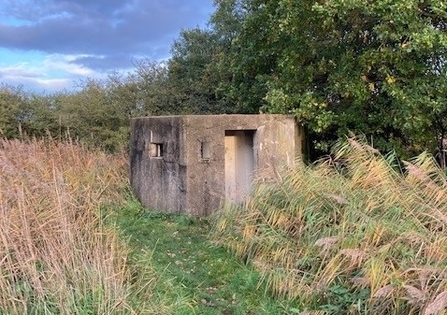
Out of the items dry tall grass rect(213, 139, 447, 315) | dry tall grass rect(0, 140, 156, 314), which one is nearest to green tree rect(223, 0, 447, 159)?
dry tall grass rect(213, 139, 447, 315)

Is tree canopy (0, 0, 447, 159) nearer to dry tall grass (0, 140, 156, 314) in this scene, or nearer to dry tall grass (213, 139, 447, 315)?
dry tall grass (213, 139, 447, 315)

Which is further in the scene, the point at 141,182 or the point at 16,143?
the point at 141,182

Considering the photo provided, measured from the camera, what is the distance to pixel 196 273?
16.3 ft

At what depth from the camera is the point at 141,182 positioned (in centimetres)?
857

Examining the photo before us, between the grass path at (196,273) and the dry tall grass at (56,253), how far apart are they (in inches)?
20.3

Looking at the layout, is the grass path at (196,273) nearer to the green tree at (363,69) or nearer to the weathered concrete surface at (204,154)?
Result: the weathered concrete surface at (204,154)

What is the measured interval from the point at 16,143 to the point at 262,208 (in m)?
3.94

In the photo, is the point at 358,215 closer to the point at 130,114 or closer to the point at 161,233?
the point at 161,233

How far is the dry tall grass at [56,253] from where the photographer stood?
10.9ft

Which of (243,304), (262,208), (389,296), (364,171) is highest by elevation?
(364,171)

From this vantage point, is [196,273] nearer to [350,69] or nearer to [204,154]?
[204,154]

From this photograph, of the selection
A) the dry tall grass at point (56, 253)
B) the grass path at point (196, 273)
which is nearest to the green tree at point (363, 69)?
the grass path at point (196, 273)

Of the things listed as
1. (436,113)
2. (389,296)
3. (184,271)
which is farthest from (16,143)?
(436,113)

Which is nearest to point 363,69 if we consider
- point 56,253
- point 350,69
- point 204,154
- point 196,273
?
point 350,69
